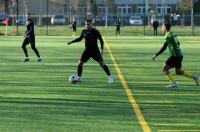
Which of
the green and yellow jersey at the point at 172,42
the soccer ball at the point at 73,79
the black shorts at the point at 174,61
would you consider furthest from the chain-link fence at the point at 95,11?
the green and yellow jersey at the point at 172,42

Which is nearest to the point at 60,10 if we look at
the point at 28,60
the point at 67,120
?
the point at 28,60

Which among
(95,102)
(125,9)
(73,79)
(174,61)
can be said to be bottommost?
(95,102)

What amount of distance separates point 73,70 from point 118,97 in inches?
271

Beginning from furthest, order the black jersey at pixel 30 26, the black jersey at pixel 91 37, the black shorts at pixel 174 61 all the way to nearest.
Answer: the black jersey at pixel 30 26
the black jersey at pixel 91 37
the black shorts at pixel 174 61

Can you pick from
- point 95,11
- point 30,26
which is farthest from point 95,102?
point 95,11

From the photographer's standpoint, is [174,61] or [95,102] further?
[174,61]

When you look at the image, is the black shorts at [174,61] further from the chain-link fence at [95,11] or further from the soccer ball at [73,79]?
the chain-link fence at [95,11]

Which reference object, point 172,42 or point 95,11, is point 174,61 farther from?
point 95,11

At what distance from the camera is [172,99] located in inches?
499

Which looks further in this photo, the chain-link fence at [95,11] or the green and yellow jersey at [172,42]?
the chain-link fence at [95,11]

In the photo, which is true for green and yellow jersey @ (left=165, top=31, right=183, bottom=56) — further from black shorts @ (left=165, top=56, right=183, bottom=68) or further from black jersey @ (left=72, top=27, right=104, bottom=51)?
black jersey @ (left=72, top=27, right=104, bottom=51)

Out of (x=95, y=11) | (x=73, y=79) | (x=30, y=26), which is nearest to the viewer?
(x=73, y=79)

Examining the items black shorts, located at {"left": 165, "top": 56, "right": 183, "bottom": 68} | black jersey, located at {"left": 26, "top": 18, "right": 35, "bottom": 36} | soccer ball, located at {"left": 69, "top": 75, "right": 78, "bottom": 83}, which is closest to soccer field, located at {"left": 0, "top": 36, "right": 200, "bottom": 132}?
soccer ball, located at {"left": 69, "top": 75, "right": 78, "bottom": 83}

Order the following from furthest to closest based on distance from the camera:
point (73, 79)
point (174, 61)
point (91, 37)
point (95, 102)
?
point (73, 79)
point (91, 37)
point (174, 61)
point (95, 102)
